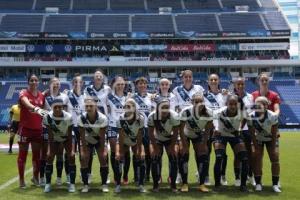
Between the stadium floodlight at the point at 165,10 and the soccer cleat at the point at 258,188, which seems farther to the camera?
the stadium floodlight at the point at 165,10

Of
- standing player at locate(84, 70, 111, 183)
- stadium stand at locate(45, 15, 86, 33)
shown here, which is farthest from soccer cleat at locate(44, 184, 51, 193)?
stadium stand at locate(45, 15, 86, 33)

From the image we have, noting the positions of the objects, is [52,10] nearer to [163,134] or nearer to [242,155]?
[163,134]

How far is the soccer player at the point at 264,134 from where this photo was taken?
797 centimetres

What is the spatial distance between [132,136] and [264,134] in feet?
7.67

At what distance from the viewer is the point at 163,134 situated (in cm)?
800

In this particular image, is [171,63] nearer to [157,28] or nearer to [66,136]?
[157,28]

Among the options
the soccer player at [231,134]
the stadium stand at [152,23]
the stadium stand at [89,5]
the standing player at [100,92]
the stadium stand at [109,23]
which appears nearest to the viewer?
the soccer player at [231,134]

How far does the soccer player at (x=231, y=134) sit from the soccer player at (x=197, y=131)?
0.20m

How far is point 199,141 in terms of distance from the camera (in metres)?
8.14

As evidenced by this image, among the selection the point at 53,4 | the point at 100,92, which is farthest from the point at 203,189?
the point at 53,4

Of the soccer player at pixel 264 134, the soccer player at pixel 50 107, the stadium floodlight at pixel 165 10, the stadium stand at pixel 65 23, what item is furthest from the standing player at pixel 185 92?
the stadium floodlight at pixel 165 10

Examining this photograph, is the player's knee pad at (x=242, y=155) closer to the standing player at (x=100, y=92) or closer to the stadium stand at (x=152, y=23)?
the standing player at (x=100, y=92)

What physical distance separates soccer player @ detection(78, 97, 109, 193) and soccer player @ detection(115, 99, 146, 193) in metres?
0.26

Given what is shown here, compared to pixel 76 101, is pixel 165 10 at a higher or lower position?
higher
